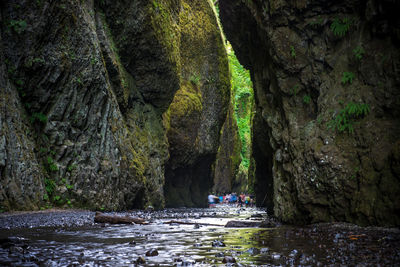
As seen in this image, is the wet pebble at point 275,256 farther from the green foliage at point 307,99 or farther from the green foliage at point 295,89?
the green foliage at point 295,89

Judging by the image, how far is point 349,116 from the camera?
9.42 m

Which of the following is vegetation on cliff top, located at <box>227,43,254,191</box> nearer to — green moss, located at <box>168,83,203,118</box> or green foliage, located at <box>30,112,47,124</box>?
green moss, located at <box>168,83,203,118</box>

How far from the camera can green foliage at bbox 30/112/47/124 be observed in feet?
42.0

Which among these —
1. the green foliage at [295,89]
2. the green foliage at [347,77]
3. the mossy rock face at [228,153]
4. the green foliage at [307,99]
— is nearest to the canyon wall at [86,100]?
the green foliage at [295,89]

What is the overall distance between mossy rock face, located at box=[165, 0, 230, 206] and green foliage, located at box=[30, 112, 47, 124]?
43.1ft

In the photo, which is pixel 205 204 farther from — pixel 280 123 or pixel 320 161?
pixel 320 161

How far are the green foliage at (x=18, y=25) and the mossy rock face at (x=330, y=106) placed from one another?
8.14 meters

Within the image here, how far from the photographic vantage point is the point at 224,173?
4291cm

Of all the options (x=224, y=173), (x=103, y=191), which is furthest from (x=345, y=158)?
(x=224, y=173)

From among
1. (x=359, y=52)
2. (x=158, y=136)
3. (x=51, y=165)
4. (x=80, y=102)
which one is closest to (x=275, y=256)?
(x=359, y=52)

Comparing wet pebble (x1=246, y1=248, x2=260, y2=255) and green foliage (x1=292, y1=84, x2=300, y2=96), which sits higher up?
green foliage (x1=292, y1=84, x2=300, y2=96)

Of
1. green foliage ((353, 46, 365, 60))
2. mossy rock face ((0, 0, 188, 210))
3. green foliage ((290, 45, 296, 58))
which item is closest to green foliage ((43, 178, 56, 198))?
mossy rock face ((0, 0, 188, 210))

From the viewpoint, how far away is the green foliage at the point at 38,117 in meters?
12.8

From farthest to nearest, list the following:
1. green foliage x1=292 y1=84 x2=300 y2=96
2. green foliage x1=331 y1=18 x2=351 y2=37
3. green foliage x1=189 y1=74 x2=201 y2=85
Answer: green foliage x1=189 y1=74 x2=201 y2=85
green foliage x1=292 y1=84 x2=300 y2=96
green foliage x1=331 y1=18 x2=351 y2=37
